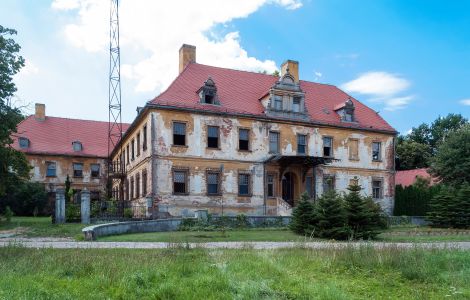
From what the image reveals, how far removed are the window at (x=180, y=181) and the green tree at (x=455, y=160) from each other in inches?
933

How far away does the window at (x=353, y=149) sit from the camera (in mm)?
38344

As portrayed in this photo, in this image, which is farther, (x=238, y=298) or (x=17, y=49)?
(x=17, y=49)

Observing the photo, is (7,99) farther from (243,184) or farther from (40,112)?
(40,112)

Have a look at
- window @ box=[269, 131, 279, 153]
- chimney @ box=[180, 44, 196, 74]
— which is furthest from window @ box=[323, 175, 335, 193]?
chimney @ box=[180, 44, 196, 74]

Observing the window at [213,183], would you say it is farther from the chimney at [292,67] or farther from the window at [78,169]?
the window at [78,169]

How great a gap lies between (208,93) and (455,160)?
77.8 ft

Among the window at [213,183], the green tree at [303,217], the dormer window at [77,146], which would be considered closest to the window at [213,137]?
the window at [213,183]

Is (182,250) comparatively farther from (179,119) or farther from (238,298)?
Result: (179,119)

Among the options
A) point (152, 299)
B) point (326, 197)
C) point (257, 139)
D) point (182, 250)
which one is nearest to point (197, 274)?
point (152, 299)

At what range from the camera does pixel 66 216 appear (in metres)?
27.8

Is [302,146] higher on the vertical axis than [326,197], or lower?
higher

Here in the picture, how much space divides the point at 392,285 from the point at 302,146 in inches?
1101

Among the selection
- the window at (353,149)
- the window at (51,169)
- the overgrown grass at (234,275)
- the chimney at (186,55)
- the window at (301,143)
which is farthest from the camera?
the window at (51,169)

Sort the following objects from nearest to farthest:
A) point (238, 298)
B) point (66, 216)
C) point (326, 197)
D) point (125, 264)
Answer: point (238, 298) → point (125, 264) → point (326, 197) → point (66, 216)
